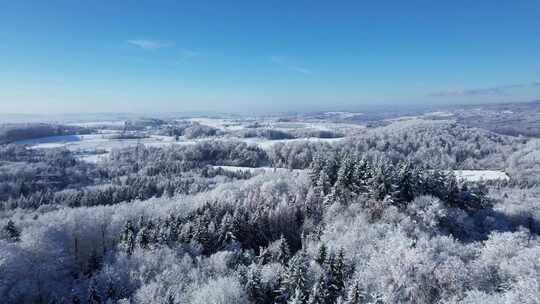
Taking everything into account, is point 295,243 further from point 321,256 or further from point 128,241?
point 128,241

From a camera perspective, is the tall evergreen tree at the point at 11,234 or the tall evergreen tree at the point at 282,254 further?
the tall evergreen tree at the point at 11,234

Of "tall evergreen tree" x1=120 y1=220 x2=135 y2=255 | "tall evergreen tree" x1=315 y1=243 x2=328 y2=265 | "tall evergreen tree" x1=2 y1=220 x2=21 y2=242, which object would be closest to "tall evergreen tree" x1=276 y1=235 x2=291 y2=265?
"tall evergreen tree" x1=315 y1=243 x2=328 y2=265

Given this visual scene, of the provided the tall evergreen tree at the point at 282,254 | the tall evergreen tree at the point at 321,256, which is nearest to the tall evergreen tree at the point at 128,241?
the tall evergreen tree at the point at 282,254

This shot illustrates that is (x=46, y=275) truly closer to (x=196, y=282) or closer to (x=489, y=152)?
(x=196, y=282)

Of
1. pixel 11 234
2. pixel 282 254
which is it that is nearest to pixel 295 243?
pixel 282 254

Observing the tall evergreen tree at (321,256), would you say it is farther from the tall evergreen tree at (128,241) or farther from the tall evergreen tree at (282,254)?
→ the tall evergreen tree at (128,241)

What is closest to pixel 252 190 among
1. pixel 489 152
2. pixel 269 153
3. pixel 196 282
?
pixel 196 282

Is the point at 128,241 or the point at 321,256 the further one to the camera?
the point at 128,241

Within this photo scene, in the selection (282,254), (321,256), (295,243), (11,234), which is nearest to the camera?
(321,256)
